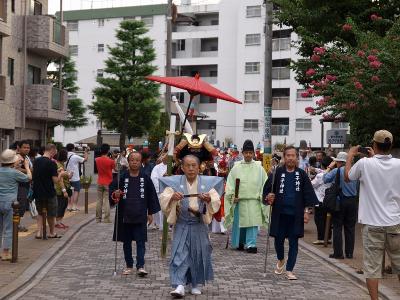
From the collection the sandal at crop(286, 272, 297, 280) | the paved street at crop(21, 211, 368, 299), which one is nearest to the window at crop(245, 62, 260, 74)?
the paved street at crop(21, 211, 368, 299)

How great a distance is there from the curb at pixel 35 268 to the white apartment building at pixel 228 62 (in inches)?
1521

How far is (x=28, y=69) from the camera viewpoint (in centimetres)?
2797

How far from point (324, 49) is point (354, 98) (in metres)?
1.58

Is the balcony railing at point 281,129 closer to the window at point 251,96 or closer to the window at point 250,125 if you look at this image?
the window at point 250,125

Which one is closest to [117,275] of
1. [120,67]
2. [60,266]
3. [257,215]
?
[60,266]

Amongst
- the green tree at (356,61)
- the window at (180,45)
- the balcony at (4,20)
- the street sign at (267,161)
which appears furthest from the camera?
the window at (180,45)

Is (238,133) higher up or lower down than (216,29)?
lower down

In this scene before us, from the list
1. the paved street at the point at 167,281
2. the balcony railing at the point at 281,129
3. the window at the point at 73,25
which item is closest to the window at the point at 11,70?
the paved street at the point at 167,281

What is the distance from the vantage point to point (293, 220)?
30.0 feet

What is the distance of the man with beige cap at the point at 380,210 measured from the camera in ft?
22.4

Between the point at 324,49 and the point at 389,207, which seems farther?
the point at 324,49

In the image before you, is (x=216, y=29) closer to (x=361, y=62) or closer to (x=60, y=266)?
(x=361, y=62)

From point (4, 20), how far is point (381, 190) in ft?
64.7

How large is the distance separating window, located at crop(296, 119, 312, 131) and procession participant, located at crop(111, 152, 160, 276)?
43.7 m
